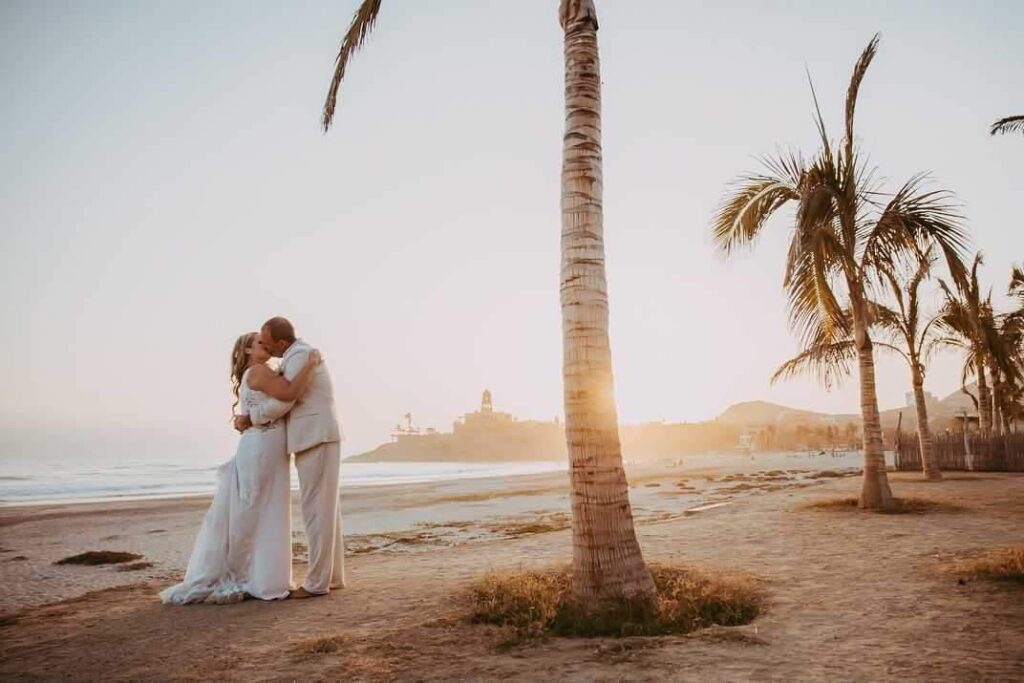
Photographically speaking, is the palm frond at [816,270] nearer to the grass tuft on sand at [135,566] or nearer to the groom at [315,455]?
the groom at [315,455]

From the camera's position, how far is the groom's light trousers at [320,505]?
5629mm

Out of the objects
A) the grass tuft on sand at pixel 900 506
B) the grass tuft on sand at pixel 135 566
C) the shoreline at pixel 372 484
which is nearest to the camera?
the grass tuft on sand at pixel 135 566

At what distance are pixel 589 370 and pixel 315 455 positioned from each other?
273cm

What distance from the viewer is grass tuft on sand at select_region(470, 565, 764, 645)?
411 cm

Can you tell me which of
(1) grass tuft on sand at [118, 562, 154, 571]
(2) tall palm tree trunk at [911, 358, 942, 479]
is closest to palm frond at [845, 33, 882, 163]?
(2) tall palm tree trunk at [911, 358, 942, 479]

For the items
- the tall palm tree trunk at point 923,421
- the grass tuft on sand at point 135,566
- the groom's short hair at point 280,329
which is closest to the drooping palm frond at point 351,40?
the groom's short hair at point 280,329

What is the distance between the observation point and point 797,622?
13.6 feet

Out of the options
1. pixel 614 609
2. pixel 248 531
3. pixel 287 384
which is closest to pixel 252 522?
pixel 248 531

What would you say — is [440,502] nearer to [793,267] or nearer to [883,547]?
[793,267]

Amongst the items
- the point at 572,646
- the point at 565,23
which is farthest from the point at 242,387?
the point at 565,23

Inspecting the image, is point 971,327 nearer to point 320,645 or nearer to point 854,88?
point 854,88

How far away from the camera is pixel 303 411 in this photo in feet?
19.0

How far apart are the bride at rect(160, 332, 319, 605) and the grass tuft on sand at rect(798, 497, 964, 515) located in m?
9.83

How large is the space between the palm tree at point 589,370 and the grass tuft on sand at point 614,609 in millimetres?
141
